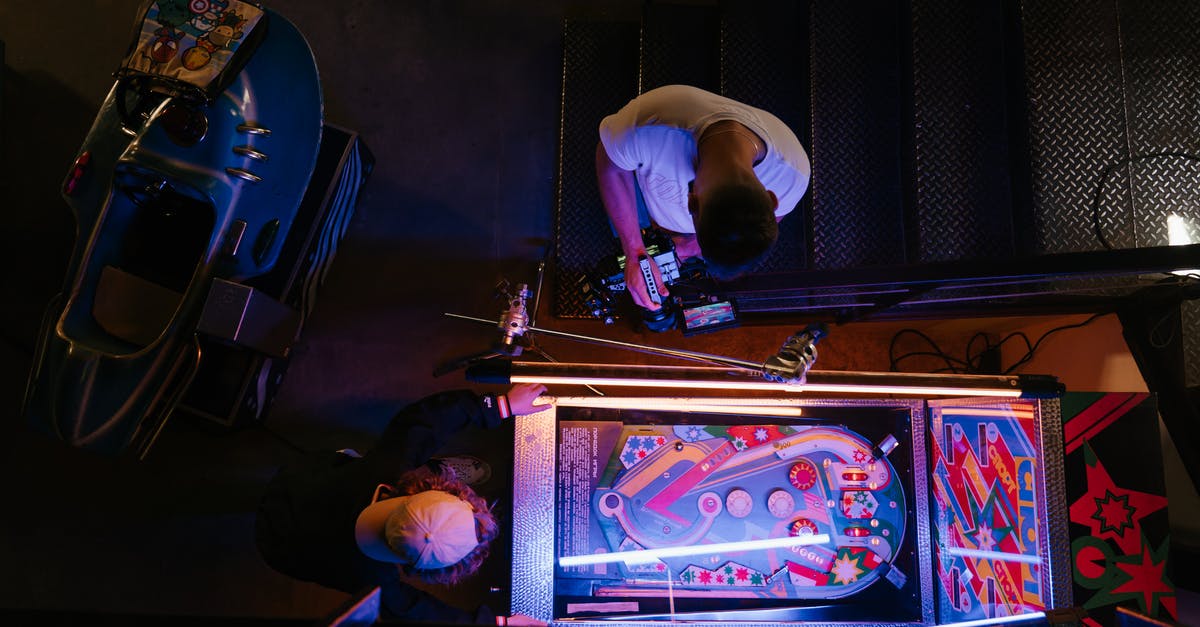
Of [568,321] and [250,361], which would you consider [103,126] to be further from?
[568,321]

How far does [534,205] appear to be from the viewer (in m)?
3.88

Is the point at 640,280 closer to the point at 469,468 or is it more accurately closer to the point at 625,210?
the point at 625,210

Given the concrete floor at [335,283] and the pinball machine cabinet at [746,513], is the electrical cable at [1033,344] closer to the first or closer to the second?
the concrete floor at [335,283]

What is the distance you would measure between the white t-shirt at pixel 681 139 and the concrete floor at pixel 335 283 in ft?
4.50

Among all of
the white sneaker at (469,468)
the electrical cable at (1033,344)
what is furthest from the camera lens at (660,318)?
the electrical cable at (1033,344)

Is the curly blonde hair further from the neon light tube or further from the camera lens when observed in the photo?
the neon light tube

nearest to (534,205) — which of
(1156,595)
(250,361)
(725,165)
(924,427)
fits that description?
(250,361)

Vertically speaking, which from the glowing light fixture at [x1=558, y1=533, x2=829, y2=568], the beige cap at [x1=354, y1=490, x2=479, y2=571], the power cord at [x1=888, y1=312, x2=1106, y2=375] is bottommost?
the glowing light fixture at [x1=558, y1=533, x2=829, y2=568]

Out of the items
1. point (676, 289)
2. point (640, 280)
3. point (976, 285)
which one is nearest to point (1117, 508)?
point (976, 285)

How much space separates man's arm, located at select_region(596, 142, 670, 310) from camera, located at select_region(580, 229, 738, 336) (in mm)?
36

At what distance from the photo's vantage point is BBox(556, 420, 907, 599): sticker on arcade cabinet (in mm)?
2840

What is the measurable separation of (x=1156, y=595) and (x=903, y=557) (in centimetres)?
92

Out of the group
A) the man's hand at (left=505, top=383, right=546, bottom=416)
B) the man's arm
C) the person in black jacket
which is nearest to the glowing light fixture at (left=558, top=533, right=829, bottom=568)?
the person in black jacket

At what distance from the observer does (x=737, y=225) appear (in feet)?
5.67
